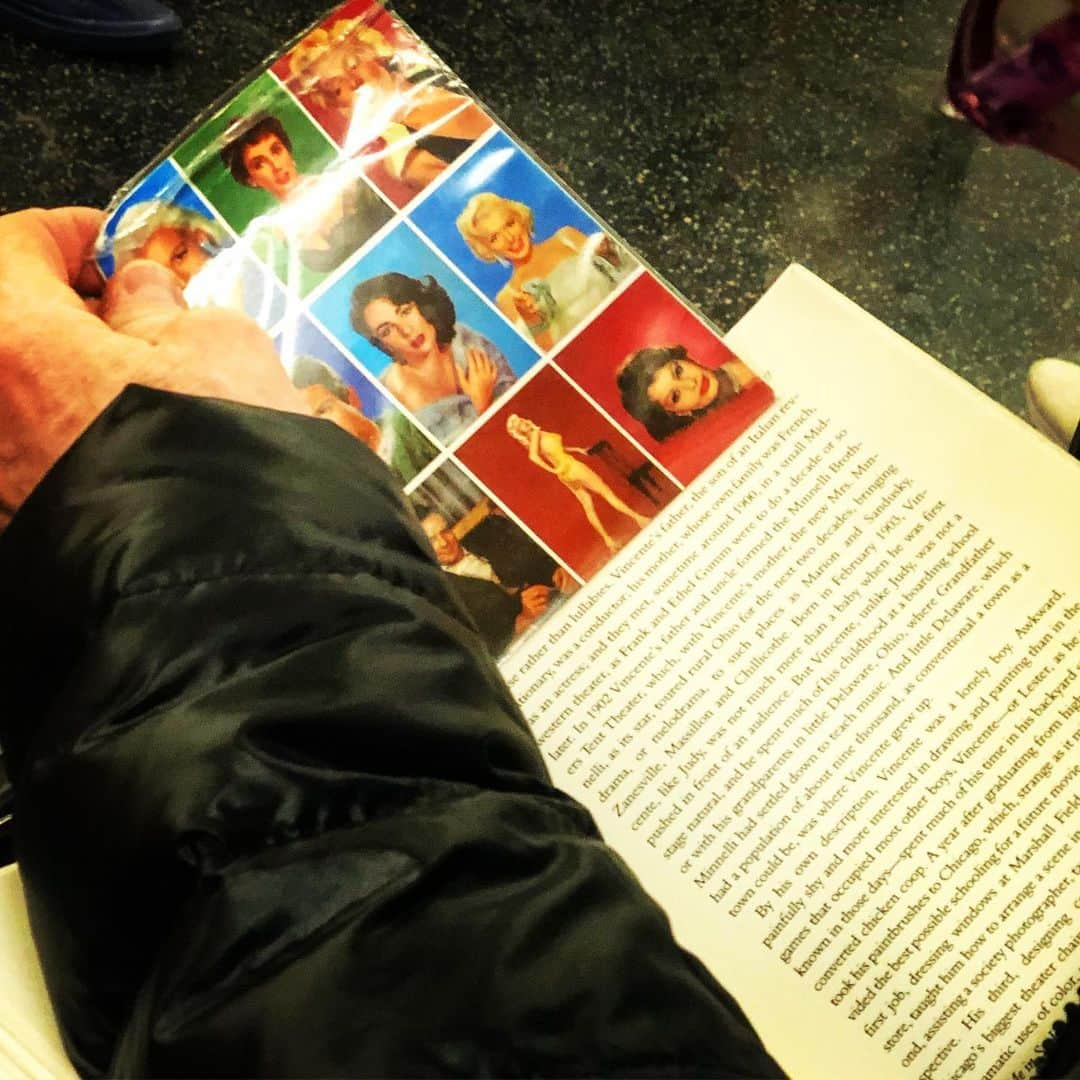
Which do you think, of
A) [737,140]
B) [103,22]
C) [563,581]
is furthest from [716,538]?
[103,22]

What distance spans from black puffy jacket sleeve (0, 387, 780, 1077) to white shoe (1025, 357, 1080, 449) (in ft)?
0.91

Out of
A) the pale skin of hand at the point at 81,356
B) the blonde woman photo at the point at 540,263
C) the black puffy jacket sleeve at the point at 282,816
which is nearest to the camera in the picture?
the black puffy jacket sleeve at the point at 282,816

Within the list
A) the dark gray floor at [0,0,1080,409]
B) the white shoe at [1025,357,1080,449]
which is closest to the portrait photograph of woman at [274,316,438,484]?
the dark gray floor at [0,0,1080,409]

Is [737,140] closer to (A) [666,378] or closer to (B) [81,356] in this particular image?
(A) [666,378]

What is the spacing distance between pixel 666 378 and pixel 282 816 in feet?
0.88

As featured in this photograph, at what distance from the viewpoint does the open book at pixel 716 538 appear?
376 millimetres

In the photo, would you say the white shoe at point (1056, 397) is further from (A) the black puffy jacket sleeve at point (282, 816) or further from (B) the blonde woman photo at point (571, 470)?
(A) the black puffy jacket sleeve at point (282, 816)

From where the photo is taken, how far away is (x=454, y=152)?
1.53 feet

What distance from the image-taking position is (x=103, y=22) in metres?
0.50

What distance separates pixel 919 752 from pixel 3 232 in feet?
1.32

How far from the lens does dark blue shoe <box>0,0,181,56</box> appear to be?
495 mm

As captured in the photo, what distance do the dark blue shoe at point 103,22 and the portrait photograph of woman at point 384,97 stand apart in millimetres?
70

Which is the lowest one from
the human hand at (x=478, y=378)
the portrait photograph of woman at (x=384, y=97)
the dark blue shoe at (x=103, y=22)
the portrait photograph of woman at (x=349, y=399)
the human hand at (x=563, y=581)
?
the human hand at (x=563, y=581)

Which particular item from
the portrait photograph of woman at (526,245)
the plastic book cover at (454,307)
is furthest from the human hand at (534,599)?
the portrait photograph of woman at (526,245)
